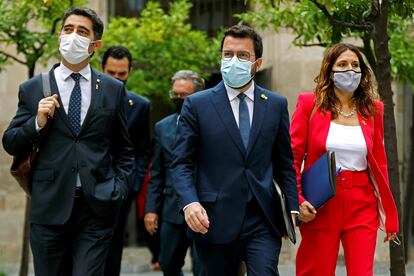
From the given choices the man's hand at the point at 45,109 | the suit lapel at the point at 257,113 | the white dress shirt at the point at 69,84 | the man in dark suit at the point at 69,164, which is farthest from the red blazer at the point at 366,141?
the man's hand at the point at 45,109

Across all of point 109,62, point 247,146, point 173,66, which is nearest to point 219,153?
point 247,146

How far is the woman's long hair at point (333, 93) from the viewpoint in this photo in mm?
7316

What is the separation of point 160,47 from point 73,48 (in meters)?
7.83

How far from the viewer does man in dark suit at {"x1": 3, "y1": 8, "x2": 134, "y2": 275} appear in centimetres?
644

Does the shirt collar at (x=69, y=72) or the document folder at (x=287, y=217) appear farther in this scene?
the shirt collar at (x=69, y=72)

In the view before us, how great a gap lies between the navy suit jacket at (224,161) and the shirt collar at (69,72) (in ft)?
2.41

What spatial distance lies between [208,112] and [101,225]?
1.05 metres

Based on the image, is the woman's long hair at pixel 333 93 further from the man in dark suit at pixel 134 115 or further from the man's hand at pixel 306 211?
the man in dark suit at pixel 134 115

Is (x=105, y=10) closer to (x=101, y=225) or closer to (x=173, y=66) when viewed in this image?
(x=173, y=66)

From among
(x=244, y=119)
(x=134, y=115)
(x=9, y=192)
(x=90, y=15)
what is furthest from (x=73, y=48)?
(x=9, y=192)

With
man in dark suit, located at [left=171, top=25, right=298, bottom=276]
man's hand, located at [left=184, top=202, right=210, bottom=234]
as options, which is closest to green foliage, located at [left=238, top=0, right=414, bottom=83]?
man in dark suit, located at [left=171, top=25, right=298, bottom=276]

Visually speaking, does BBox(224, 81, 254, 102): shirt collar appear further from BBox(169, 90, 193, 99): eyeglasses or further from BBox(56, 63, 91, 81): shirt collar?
BBox(169, 90, 193, 99): eyeglasses

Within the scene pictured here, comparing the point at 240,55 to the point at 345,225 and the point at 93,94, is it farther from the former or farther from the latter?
the point at 345,225

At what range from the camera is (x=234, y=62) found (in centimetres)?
657
